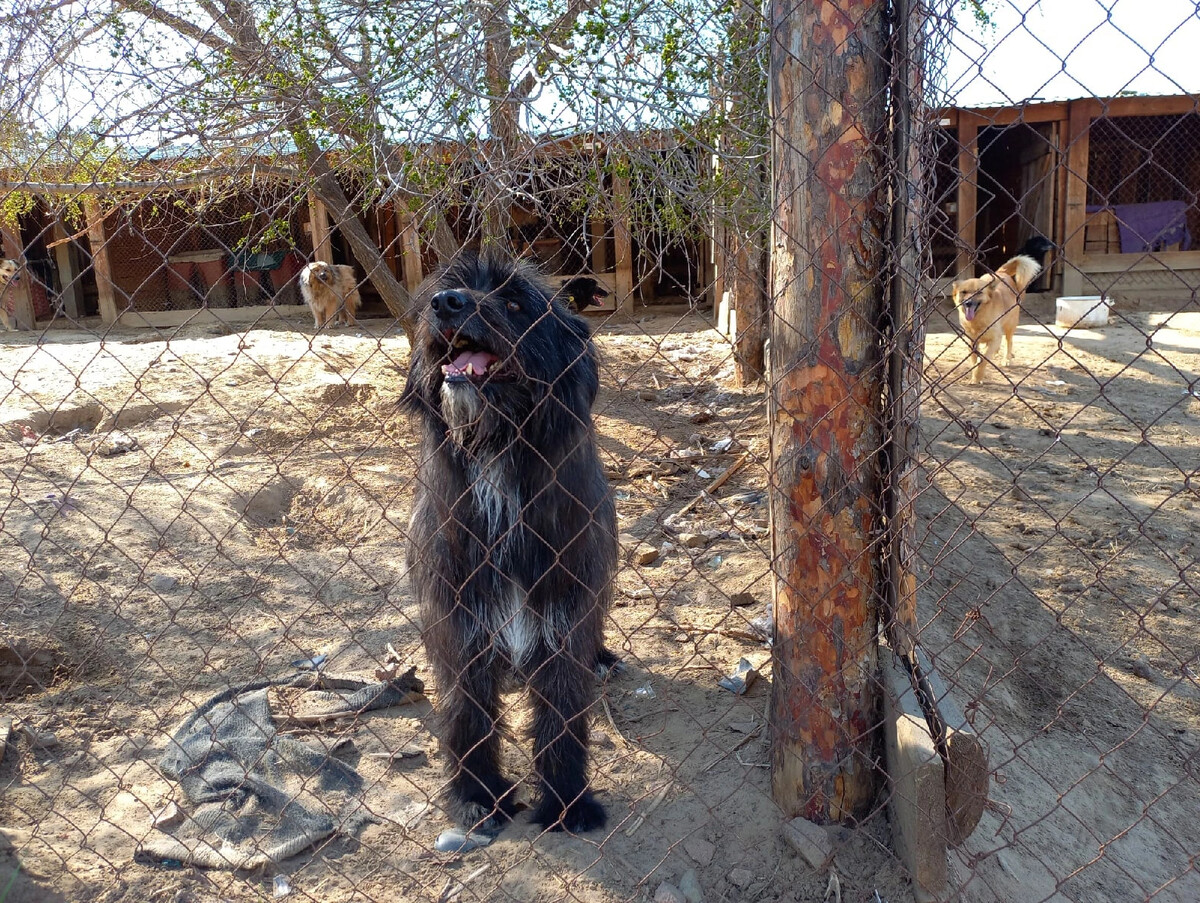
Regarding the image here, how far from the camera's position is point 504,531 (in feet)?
8.79

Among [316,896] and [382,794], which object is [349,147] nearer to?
[382,794]

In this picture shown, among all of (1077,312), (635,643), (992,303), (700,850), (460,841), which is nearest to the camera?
(700,850)

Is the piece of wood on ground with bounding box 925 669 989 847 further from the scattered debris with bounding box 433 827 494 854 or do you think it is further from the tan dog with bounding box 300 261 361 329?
the tan dog with bounding box 300 261 361 329

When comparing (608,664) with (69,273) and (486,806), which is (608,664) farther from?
(69,273)

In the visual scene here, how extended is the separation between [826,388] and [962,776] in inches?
41.1

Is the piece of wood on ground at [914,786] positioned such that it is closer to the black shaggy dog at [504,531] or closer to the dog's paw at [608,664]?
the black shaggy dog at [504,531]

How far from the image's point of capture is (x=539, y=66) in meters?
3.46

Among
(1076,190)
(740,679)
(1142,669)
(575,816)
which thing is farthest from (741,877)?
(1076,190)

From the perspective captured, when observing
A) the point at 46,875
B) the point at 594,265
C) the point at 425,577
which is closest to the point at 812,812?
the point at 425,577

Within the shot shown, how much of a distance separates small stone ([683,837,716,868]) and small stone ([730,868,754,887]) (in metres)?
0.08

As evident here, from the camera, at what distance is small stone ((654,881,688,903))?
7.95 ft

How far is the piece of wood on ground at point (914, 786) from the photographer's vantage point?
84.7 inches

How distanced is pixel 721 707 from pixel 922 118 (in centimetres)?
218

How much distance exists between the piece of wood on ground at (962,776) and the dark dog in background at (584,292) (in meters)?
1.65
